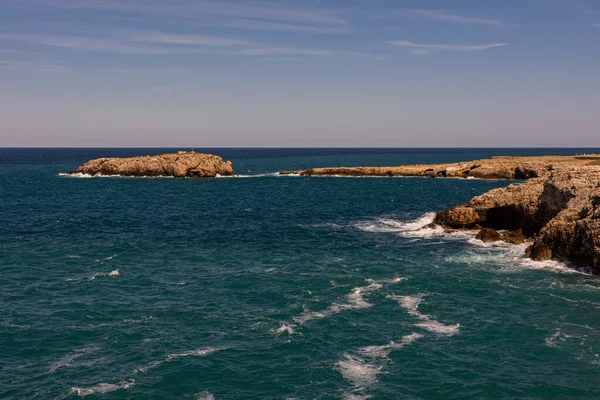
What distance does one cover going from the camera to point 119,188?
136625 millimetres

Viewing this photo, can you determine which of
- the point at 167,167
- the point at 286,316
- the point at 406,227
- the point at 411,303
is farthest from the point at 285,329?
the point at 167,167

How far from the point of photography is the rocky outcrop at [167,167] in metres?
170

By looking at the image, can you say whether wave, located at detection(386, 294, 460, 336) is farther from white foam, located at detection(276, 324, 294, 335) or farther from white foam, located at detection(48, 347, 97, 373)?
white foam, located at detection(48, 347, 97, 373)

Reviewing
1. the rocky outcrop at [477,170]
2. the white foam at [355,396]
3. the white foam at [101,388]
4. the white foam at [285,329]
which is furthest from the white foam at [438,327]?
the rocky outcrop at [477,170]

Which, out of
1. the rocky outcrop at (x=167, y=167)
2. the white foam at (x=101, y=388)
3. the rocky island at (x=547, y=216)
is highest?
the rocky outcrop at (x=167, y=167)

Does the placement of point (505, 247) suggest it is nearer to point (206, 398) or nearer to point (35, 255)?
point (206, 398)

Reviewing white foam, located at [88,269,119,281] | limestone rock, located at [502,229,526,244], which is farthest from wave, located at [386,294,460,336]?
white foam, located at [88,269,119,281]

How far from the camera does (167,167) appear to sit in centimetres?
17150

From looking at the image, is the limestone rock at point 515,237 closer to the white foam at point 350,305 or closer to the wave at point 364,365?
the white foam at point 350,305

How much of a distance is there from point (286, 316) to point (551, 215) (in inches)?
1543

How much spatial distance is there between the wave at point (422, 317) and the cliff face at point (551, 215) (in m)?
18.7

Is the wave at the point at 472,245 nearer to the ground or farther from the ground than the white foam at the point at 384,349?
farther from the ground

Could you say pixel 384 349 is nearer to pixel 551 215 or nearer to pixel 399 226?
pixel 551 215

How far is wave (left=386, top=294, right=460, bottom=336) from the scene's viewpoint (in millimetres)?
37750
